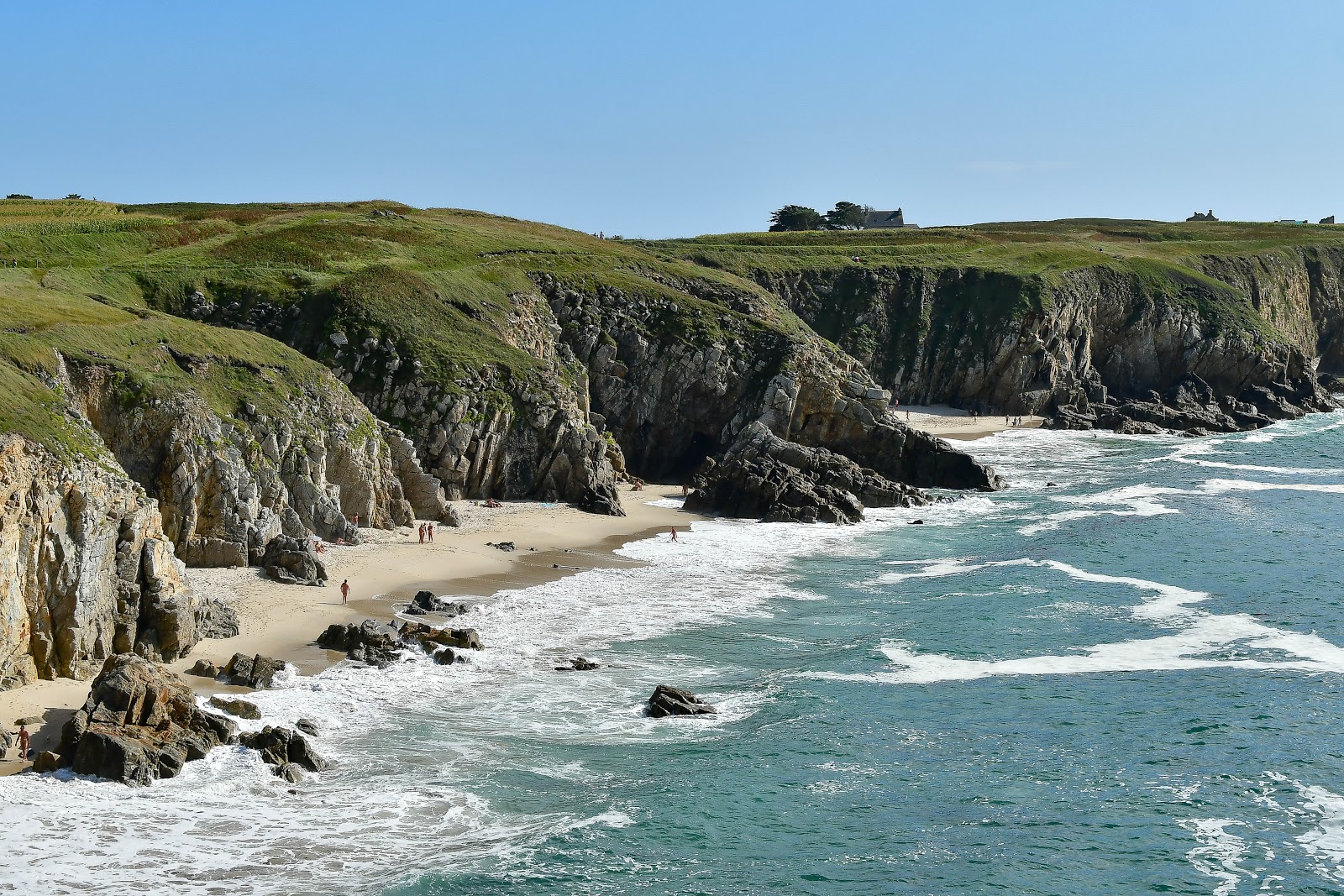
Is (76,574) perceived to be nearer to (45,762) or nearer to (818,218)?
(45,762)

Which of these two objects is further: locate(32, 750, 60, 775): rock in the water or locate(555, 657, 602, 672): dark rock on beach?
locate(555, 657, 602, 672): dark rock on beach

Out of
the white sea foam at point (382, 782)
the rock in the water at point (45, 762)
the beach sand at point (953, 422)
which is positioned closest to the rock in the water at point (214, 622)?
the white sea foam at point (382, 782)

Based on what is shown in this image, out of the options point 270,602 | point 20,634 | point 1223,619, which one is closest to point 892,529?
point 1223,619

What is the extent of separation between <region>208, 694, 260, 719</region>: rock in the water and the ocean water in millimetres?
664

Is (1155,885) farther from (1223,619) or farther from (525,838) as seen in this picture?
(1223,619)

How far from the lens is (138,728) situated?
30.6 meters

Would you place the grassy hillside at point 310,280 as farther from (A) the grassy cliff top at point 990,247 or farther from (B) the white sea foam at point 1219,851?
(B) the white sea foam at point 1219,851

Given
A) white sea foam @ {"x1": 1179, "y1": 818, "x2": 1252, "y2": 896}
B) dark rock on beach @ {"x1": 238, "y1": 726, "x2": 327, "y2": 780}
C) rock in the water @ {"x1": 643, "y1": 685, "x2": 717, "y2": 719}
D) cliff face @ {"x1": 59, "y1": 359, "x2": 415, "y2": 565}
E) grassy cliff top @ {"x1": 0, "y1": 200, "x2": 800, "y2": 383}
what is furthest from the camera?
grassy cliff top @ {"x1": 0, "y1": 200, "x2": 800, "y2": 383}

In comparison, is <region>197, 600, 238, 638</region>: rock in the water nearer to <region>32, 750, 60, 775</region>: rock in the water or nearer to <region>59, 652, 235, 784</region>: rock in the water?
<region>59, 652, 235, 784</region>: rock in the water

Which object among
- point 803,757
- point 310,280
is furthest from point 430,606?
point 310,280

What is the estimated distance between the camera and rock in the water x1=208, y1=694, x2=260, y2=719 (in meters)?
33.1

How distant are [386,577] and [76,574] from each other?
50.2 feet

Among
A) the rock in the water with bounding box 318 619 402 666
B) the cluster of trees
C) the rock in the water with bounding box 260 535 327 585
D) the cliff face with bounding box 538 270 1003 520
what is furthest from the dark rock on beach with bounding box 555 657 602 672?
the cluster of trees

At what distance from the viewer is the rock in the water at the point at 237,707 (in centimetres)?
3306
